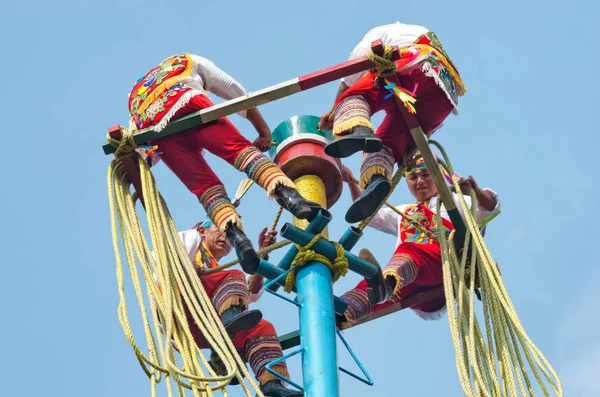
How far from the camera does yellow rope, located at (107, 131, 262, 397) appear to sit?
6000 millimetres

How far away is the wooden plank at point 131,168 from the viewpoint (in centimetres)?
686

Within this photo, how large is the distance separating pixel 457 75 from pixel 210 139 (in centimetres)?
144

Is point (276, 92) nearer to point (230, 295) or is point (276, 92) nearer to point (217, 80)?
point (217, 80)

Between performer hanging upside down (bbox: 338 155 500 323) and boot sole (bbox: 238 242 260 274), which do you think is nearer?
boot sole (bbox: 238 242 260 274)

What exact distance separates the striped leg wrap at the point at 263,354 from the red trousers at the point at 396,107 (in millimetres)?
1259

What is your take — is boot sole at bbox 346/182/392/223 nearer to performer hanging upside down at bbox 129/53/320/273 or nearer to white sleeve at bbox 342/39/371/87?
performer hanging upside down at bbox 129/53/320/273

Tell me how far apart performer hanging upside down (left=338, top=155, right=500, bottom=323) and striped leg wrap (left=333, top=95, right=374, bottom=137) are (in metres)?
0.79

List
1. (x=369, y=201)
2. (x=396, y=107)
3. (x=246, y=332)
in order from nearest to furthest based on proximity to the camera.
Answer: (x=369, y=201)
(x=396, y=107)
(x=246, y=332)

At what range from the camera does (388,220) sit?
816 cm

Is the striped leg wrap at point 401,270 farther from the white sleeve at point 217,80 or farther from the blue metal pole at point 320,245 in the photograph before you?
the white sleeve at point 217,80

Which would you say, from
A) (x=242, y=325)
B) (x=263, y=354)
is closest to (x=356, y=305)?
(x=263, y=354)

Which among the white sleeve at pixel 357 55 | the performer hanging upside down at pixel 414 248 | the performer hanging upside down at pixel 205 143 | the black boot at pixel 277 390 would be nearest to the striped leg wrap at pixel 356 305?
the performer hanging upside down at pixel 414 248

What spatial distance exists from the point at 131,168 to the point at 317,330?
149cm

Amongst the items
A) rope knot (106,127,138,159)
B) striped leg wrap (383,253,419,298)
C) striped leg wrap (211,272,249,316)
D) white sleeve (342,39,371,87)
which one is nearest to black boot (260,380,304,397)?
striped leg wrap (211,272,249,316)
